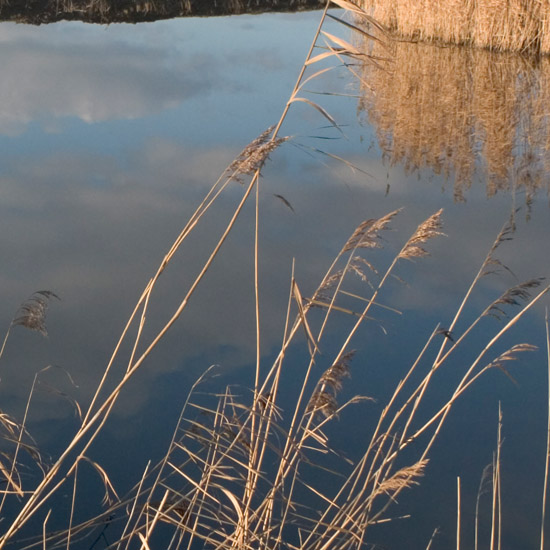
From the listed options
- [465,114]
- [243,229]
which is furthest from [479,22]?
[243,229]

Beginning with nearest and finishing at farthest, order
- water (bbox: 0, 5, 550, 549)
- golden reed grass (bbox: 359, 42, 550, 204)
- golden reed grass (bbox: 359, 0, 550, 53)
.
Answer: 1. water (bbox: 0, 5, 550, 549)
2. golden reed grass (bbox: 359, 42, 550, 204)
3. golden reed grass (bbox: 359, 0, 550, 53)

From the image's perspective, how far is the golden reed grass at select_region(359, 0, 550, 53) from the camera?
809 cm

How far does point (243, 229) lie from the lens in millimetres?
4352

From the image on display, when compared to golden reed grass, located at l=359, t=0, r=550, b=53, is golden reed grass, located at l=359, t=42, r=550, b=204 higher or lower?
lower

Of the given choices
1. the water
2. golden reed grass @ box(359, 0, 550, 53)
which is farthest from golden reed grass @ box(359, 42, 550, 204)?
golden reed grass @ box(359, 0, 550, 53)

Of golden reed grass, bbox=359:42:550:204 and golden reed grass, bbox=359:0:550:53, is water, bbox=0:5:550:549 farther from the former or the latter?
golden reed grass, bbox=359:0:550:53

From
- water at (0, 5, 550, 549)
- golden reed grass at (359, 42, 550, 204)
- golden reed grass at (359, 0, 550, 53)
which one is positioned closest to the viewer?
water at (0, 5, 550, 549)

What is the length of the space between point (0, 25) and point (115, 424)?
7.61 meters

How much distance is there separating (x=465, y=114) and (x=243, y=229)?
289cm

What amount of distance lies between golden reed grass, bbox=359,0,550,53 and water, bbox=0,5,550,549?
0.34 meters

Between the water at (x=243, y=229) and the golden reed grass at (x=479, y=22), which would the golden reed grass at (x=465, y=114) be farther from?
the golden reed grass at (x=479, y=22)

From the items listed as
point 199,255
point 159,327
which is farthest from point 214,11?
point 159,327

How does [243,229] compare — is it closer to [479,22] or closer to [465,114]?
[465,114]

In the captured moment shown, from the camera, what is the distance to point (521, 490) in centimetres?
256
